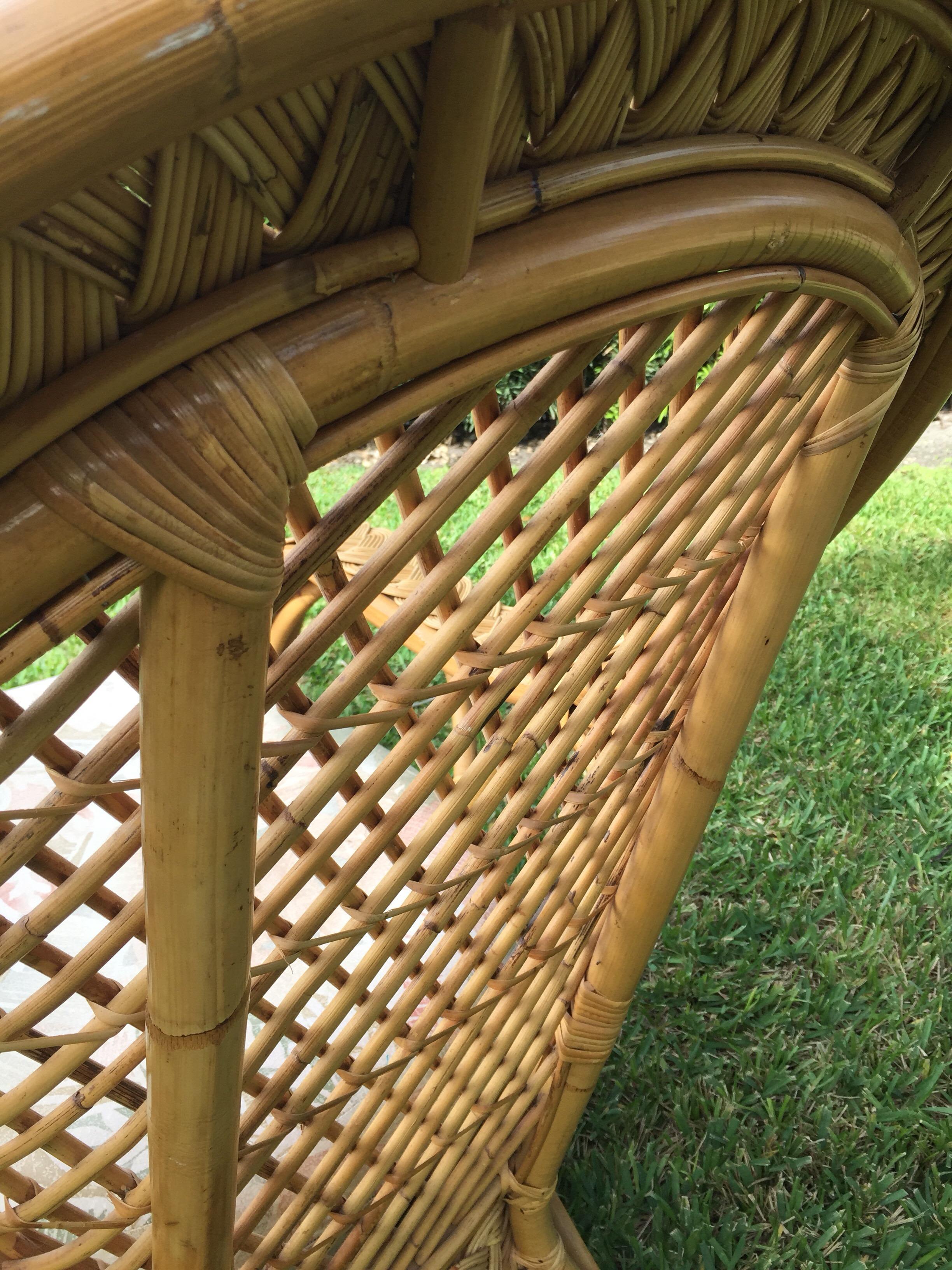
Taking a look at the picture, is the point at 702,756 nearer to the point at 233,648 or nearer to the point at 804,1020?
the point at 233,648

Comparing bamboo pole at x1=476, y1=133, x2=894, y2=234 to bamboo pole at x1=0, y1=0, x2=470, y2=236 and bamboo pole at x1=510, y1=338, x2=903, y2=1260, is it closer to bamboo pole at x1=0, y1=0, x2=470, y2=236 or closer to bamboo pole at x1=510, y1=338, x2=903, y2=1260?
bamboo pole at x1=0, y1=0, x2=470, y2=236

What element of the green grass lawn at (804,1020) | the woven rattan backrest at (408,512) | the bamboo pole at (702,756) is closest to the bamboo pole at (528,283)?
the woven rattan backrest at (408,512)

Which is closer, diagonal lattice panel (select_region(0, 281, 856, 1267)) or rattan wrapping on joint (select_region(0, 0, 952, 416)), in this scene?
rattan wrapping on joint (select_region(0, 0, 952, 416))

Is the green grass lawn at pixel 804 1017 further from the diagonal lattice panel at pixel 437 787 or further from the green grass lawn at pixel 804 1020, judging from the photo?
the diagonal lattice panel at pixel 437 787

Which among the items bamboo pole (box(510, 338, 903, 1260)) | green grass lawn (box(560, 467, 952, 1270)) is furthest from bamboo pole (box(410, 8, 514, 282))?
green grass lawn (box(560, 467, 952, 1270))

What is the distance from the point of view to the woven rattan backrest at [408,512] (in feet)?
0.89

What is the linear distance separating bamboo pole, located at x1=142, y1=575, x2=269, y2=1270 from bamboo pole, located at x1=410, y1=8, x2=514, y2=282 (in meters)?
0.13

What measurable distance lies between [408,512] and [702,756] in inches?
18.2

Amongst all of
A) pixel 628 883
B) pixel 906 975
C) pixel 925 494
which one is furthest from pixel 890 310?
pixel 925 494

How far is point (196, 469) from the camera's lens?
0.92ft

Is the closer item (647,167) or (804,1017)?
(647,167)

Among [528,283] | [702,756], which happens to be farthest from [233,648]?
[702,756]

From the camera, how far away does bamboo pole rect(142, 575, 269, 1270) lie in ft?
1.03

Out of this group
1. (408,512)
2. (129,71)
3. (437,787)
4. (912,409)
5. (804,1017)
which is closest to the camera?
(129,71)
